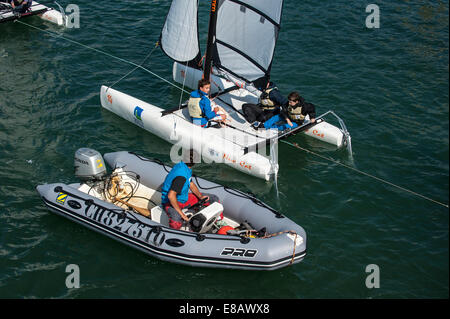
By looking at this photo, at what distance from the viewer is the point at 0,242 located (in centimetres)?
952

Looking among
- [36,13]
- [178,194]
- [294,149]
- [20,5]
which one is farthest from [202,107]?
[20,5]

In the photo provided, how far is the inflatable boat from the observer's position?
8734 millimetres

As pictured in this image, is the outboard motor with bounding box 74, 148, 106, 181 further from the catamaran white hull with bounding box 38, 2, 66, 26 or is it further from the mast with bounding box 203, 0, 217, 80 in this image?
the catamaran white hull with bounding box 38, 2, 66, 26

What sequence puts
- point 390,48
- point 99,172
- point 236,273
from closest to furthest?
point 236,273, point 99,172, point 390,48

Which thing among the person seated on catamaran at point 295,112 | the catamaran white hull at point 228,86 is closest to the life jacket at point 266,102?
the person seated on catamaran at point 295,112

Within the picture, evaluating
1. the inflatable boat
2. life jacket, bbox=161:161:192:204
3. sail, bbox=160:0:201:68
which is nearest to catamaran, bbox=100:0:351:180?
sail, bbox=160:0:201:68

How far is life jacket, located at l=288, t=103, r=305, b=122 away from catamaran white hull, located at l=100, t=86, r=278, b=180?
105cm

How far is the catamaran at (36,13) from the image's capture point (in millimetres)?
16734

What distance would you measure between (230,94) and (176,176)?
5.13 metres

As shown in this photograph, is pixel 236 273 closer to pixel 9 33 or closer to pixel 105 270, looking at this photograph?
pixel 105 270

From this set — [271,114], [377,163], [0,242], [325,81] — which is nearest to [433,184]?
[377,163]

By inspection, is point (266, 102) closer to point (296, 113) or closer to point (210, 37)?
point (296, 113)

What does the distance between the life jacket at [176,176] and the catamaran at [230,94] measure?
2.47 meters
